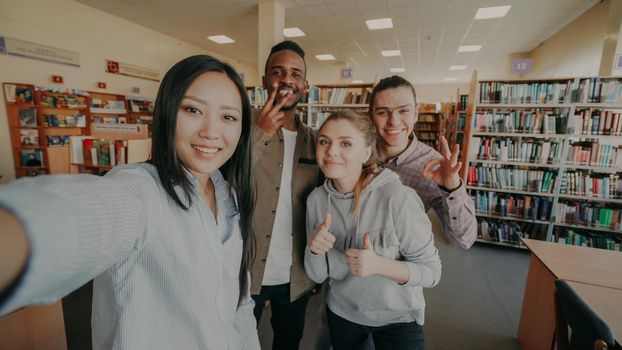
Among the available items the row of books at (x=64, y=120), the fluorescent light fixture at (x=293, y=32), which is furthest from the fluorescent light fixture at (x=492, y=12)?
the row of books at (x=64, y=120)

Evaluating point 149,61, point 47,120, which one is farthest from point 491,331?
point 149,61

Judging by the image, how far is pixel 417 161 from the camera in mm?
1439

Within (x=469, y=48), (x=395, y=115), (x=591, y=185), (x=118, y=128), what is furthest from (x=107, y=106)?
(x=469, y=48)

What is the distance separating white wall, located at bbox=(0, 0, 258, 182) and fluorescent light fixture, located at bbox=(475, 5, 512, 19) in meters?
5.12

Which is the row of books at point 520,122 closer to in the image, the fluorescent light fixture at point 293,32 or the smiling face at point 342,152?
the smiling face at point 342,152

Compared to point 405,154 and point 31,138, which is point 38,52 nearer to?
point 31,138

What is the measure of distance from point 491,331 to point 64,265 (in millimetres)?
2884

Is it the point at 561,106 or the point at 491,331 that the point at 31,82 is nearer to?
the point at 491,331

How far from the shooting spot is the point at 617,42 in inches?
158

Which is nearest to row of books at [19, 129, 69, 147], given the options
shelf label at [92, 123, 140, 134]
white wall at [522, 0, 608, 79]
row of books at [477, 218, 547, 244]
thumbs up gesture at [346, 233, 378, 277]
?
shelf label at [92, 123, 140, 134]

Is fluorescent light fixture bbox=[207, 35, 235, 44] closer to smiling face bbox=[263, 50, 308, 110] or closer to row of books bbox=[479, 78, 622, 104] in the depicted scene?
row of books bbox=[479, 78, 622, 104]

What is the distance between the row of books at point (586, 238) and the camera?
3496 millimetres

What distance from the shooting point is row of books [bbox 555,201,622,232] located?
11.4 feet

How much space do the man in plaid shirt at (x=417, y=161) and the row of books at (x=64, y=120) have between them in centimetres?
646
